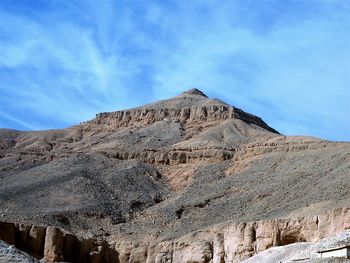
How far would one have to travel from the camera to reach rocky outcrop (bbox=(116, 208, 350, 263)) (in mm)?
41375

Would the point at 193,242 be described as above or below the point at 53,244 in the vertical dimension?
above

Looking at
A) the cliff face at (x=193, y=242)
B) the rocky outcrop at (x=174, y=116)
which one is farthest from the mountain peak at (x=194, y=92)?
the cliff face at (x=193, y=242)

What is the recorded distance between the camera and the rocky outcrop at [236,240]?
4138 centimetres

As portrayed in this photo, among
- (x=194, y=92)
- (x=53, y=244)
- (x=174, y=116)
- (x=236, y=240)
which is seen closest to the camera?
(x=236, y=240)

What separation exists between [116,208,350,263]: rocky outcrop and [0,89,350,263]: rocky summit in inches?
3.1

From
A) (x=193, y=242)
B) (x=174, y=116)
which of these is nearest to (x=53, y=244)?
(x=193, y=242)

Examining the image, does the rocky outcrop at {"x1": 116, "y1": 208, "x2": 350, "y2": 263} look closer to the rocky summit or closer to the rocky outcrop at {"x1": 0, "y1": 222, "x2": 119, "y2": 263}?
the rocky summit

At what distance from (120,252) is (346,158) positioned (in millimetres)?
19624

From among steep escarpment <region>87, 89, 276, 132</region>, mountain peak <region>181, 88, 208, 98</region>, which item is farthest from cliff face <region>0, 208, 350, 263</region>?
mountain peak <region>181, 88, 208, 98</region>

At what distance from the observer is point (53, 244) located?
5194cm

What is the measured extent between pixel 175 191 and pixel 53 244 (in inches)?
888

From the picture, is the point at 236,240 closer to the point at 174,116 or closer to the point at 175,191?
the point at 175,191

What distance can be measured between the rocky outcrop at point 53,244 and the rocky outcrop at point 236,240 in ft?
5.69

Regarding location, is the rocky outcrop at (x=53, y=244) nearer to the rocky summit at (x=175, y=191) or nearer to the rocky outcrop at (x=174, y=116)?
the rocky summit at (x=175, y=191)
